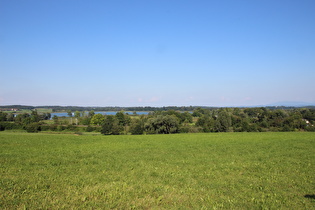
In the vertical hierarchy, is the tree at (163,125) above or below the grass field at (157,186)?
below

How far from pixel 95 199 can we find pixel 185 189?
3.76 m

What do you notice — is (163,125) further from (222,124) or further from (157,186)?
(157,186)

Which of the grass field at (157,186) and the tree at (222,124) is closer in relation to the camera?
the grass field at (157,186)

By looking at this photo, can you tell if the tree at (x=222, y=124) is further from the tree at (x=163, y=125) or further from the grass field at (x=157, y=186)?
the grass field at (x=157, y=186)

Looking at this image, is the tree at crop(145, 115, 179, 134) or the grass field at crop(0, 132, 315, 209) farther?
the tree at crop(145, 115, 179, 134)

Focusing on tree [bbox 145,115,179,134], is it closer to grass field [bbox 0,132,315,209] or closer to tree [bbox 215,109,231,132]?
tree [bbox 215,109,231,132]

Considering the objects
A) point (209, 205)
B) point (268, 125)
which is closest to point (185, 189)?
A: point (209, 205)

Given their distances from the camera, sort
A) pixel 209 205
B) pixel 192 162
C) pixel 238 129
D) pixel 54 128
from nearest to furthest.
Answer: pixel 209 205, pixel 192 162, pixel 238 129, pixel 54 128

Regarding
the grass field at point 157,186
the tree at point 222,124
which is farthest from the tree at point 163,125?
the grass field at point 157,186

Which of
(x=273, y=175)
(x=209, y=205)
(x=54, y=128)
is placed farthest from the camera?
(x=54, y=128)

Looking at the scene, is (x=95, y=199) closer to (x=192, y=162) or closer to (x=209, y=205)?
(x=209, y=205)

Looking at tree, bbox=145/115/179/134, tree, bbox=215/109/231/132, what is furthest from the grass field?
tree, bbox=215/109/231/132

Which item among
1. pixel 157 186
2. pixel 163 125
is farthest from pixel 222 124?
pixel 157 186

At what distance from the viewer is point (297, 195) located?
28.7 feet
